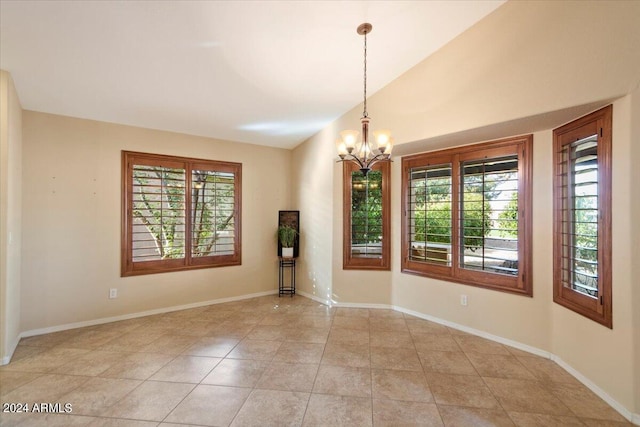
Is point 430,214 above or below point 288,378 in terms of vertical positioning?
above

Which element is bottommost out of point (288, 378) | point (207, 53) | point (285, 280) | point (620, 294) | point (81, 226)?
point (288, 378)

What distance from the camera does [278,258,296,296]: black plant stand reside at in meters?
5.29

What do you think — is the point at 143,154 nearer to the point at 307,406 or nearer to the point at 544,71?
the point at 307,406

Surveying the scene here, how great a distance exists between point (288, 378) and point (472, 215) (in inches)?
110

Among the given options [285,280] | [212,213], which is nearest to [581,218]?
[285,280]

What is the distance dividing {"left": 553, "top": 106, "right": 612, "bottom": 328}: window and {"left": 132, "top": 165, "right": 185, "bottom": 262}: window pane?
474 cm

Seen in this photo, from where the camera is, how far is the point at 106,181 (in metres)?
3.85

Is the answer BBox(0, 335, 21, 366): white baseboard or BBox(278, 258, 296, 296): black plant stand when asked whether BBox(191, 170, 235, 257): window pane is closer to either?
BBox(278, 258, 296, 296): black plant stand

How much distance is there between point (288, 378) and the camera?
2.55 m

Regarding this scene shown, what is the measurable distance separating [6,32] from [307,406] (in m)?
3.72

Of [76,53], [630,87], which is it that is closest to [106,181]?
[76,53]

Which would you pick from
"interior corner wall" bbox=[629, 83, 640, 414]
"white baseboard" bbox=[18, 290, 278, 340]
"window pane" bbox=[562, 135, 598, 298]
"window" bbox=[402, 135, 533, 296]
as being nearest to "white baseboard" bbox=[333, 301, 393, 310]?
"window" bbox=[402, 135, 533, 296]

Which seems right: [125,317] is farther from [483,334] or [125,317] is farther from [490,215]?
[490,215]

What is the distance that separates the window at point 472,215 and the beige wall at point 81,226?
128 inches
